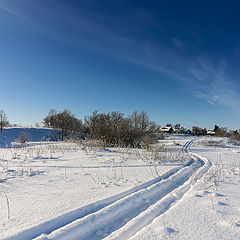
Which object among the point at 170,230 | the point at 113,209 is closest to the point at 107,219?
the point at 113,209

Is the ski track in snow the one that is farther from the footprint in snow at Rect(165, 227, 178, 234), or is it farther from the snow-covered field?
the footprint in snow at Rect(165, 227, 178, 234)

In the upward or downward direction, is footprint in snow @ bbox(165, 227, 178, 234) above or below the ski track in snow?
above

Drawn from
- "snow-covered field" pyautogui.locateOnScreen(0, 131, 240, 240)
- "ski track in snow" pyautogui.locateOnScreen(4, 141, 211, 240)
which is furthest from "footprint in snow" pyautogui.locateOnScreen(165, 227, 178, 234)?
"ski track in snow" pyautogui.locateOnScreen(4, 141, 211, 240)

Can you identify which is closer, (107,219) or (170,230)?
(170,230)

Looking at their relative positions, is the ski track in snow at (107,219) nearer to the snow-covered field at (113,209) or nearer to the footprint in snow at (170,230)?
the snow-covered field at (113,209)

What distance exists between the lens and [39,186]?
3693 millimetres

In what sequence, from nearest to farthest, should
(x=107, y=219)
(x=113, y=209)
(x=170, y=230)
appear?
(x=170, y=230) → (x=107, y=219) → (x=113, y=209)

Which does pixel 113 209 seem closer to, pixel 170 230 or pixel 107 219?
pixel 107 219

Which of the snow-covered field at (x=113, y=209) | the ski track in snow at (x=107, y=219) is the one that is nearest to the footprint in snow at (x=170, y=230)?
the snow-covered field at (x=113, y=209)

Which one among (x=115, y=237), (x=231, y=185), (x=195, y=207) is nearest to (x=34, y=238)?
(x=115, y=237)

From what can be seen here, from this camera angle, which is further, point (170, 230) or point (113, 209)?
point (113, 209)

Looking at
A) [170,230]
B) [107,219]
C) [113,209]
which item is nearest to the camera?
[170,230]

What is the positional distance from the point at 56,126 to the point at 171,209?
129ft

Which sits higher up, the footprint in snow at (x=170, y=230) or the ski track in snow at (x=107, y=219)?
the footprint in snow at (x=170, y=230)
